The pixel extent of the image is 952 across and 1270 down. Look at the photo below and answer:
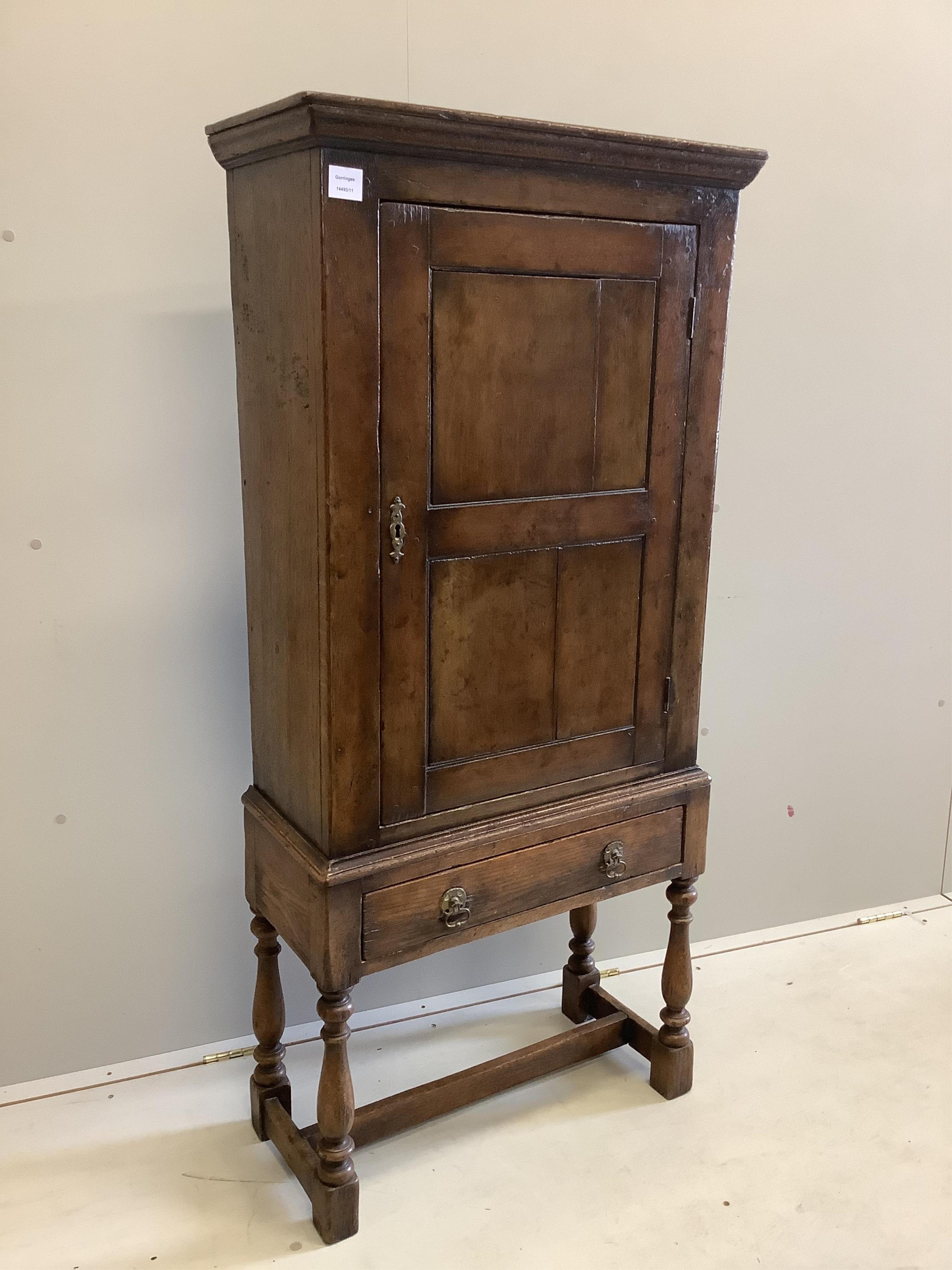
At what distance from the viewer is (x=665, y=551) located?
2.07m

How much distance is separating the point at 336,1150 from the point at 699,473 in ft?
4.50

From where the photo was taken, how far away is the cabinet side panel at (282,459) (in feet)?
5.51

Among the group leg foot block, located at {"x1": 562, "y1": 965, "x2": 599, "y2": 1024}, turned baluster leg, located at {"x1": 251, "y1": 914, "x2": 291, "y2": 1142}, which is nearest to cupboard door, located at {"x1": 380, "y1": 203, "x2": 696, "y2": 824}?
turned baluster leg, located at {"x1": 251, "y1": 914, "x2": 291, "y2": 1142}

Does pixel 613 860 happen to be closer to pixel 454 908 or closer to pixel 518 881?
pixel 518 881

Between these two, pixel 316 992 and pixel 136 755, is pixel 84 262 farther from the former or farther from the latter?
pixel 316 992

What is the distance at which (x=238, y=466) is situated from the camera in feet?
7.39

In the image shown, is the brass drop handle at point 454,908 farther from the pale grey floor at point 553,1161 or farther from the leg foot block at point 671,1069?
the leg foot block at point 671,1069

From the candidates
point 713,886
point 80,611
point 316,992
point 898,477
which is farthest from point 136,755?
point 898,477

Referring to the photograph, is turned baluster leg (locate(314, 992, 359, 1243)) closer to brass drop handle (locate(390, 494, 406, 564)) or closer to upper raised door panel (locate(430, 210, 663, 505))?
brass drop handle (locate(390, 494, 406, 564))

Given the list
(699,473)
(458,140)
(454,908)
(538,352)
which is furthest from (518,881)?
(458,140)

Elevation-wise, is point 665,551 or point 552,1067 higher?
point 665,551

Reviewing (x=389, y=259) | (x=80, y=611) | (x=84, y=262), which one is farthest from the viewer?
(x=80, y=611)

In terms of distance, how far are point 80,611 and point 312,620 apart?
0.67m

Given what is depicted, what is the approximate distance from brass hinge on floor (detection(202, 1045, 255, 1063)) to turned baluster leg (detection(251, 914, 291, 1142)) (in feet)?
0.70
